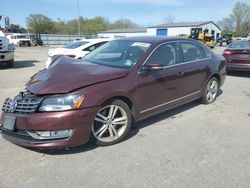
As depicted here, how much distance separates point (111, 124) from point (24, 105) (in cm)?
127

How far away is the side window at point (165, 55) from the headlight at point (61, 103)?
151 centimetres

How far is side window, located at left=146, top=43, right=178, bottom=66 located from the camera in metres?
4.56

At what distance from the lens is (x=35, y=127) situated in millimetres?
3373

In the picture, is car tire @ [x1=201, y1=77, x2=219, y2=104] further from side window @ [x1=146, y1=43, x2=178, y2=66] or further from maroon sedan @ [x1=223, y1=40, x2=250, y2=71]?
maroon sedan @ [x1=223, y1=40, x2=250, y2=71]

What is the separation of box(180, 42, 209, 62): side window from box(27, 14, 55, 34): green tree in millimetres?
59509

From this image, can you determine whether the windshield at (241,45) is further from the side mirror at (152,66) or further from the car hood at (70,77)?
the car hood at (70,77)

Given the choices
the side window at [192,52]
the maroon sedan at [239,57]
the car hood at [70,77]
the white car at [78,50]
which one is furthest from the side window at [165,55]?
the maroon sedan at [239,57]

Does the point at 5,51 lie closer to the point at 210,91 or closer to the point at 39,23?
the point at 210,91

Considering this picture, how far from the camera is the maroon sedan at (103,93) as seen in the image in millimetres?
3432

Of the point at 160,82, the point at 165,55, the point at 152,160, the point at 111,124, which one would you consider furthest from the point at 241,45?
the point at 152,160

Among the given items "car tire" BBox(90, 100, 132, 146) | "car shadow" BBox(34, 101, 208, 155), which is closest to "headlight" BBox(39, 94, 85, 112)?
"car tire" BBox(90, 100, 132, 146)

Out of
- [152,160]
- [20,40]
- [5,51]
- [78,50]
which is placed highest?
[20,40]

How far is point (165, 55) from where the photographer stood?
15.9ft

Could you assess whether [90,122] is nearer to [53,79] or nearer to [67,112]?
[67,112]
